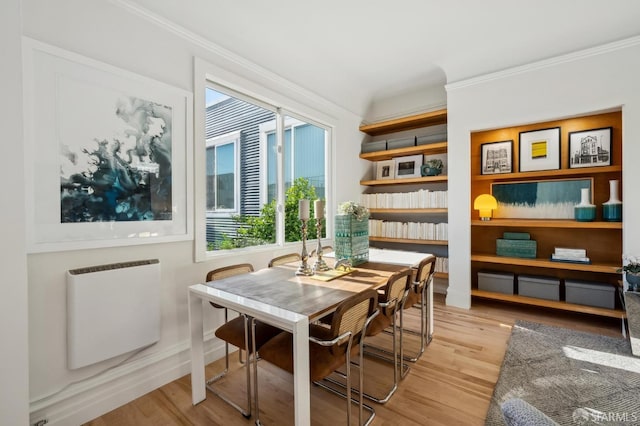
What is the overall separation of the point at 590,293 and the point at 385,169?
2776 mm

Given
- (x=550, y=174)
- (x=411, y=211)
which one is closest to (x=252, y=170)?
(x=411, y=211)

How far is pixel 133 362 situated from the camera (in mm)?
1981

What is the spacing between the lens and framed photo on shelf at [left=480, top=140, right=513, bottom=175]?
351 centimetres

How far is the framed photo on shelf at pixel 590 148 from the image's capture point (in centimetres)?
299

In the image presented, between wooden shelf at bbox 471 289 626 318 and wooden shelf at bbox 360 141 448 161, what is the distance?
1883 mm

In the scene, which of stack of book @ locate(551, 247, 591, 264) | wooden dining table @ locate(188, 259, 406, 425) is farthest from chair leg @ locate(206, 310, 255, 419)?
stack of book @ locate(551, 247, 591, 264)

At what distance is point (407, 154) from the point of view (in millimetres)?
4199

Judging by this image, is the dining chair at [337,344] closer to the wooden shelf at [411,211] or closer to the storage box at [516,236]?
the wooden shelf at [411,211]

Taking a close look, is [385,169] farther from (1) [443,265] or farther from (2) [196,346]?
(2) [196,346]

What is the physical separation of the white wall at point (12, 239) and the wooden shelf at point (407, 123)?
12.2 ft

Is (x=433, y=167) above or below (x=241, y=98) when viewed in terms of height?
below

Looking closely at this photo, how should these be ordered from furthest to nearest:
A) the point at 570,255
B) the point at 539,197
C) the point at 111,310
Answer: the point at 539,197
the point at 570,255
the point at 111,310

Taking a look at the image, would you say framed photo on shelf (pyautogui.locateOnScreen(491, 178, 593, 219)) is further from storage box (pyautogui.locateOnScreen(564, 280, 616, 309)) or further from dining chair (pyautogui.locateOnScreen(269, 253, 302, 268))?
dining chair (pyautogui.locateOnScreen(269, 253, 302, 268))

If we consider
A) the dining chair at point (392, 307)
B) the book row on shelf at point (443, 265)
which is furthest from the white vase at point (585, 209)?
the dining chair at point (392, 307)
